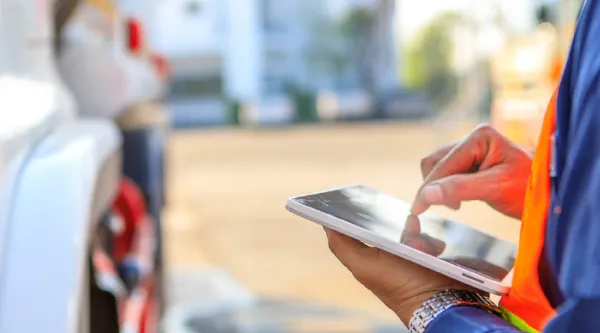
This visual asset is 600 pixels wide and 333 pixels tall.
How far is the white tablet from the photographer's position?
953 mm

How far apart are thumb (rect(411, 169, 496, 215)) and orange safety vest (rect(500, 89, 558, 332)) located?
15cm

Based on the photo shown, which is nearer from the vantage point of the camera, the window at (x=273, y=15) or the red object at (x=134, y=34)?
the red object at (x=134, y=34)

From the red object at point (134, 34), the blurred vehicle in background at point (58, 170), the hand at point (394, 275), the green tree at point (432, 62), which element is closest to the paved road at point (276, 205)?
the hand at point (394, 275)

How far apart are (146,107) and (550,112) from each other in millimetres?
2941

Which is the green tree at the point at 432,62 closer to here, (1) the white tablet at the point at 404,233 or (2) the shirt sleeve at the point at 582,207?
(1) the white tablet at the point at 404,233

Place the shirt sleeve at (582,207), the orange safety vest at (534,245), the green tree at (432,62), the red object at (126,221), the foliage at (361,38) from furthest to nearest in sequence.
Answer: the foliage at (361,38), the green tree at (432,62), the red object at (126,221), the orange safety vest at (534,245), the shirt sleeve at (582,207)

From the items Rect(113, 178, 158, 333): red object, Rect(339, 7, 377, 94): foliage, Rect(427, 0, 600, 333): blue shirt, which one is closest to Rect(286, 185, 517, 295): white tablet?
Rect(427, 0, 600, 333): blue shirt

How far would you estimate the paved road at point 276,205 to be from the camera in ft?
16.1

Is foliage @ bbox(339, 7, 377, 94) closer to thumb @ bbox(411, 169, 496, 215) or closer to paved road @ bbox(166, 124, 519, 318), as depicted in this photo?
paved road @ bbox(166, 124, 519, 318)

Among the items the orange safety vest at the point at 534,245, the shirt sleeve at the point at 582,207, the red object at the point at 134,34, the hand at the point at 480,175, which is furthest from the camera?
the red object at the point at 134,34

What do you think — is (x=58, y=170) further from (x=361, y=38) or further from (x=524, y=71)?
(x=361, y=38)

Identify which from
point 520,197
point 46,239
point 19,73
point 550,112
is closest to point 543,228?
point 550,112

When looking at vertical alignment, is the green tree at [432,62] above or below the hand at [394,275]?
below

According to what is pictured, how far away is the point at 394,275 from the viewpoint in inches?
38.6
